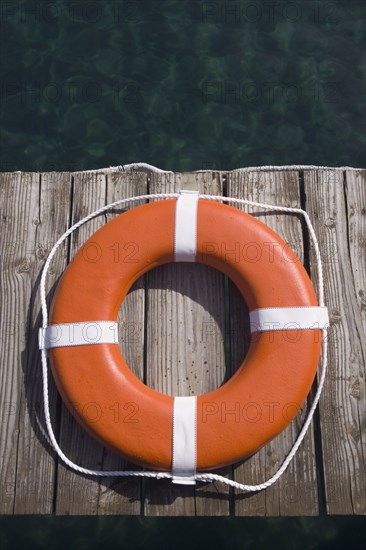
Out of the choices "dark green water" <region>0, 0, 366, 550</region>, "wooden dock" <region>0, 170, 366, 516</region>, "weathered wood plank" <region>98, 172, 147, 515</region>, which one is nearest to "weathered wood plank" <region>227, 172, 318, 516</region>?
"wooden dock" <region>0, 170, 366, 516</region>

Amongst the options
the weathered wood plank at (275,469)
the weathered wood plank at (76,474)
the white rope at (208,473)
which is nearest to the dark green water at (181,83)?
the white rope at (208,473)

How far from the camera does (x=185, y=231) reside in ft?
5.93

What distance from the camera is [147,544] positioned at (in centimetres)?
263

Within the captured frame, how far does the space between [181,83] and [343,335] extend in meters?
1.91

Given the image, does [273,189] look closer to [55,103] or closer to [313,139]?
[313,139]

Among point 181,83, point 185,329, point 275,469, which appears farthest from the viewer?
point 181,83

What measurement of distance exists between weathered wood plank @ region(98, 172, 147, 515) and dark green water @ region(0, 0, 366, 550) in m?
1.06

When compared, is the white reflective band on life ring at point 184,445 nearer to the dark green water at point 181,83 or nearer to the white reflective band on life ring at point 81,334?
the white reflective band on life ring at point 81,334

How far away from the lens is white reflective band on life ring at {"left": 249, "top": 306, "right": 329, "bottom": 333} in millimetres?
1736

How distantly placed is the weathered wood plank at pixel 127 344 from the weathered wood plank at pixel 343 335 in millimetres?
606

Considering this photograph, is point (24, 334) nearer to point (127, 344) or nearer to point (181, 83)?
point (127, 344)

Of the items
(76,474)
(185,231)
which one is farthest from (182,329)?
(76,474)

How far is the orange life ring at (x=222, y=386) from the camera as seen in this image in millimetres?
1677

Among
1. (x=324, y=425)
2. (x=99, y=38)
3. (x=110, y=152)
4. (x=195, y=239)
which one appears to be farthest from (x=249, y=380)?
(x=99, y=38)
